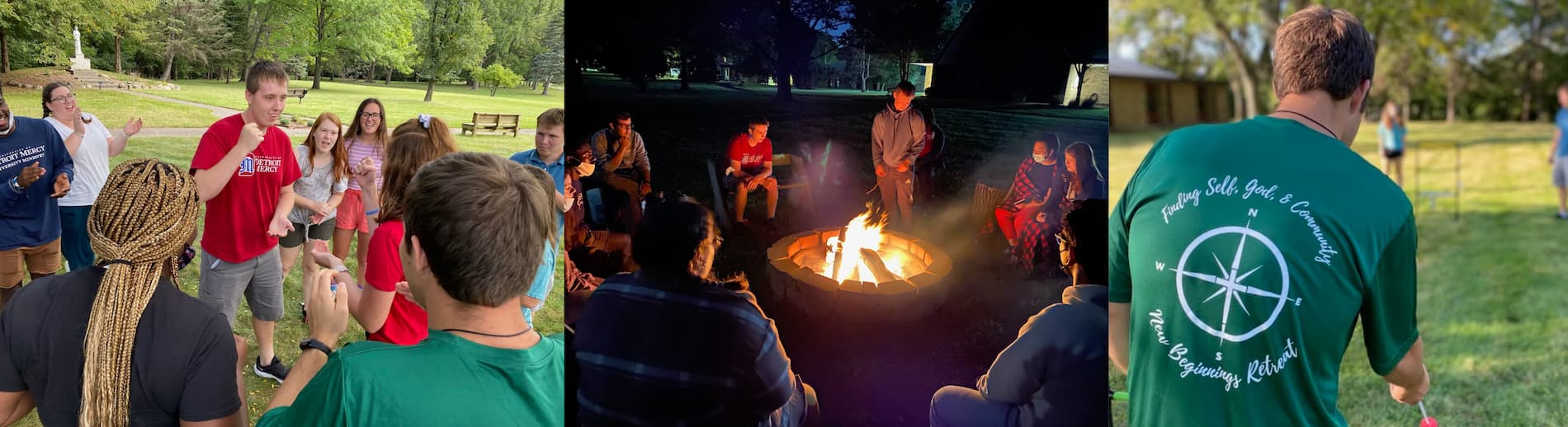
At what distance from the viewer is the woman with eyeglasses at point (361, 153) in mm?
4570

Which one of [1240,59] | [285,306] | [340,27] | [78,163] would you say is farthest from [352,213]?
[1240,59]

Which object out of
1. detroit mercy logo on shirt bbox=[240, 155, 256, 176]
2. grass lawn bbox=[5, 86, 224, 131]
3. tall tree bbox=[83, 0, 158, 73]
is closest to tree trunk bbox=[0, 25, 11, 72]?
grass lawn bbox=[5, 86, 224, 131]

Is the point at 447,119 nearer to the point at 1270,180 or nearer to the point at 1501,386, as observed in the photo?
the point at 1270,180

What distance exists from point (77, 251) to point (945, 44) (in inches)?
180

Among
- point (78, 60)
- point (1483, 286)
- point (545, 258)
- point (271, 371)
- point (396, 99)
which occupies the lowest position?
point (271, 371)

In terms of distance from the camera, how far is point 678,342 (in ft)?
5.45

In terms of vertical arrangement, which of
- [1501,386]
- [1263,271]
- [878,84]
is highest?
[878,84]

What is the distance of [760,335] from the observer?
5.57 ft

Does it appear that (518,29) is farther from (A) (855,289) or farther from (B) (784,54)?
(A) (855,289)

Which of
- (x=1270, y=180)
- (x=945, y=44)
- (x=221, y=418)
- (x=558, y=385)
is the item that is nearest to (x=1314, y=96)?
(x=1270, y=180)

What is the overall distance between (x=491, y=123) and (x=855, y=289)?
5.30m

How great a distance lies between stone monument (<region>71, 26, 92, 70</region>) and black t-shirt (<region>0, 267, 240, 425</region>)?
4080mm

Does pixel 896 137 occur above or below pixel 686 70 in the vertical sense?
below

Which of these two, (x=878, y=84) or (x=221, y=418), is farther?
(x=221, y=418)
